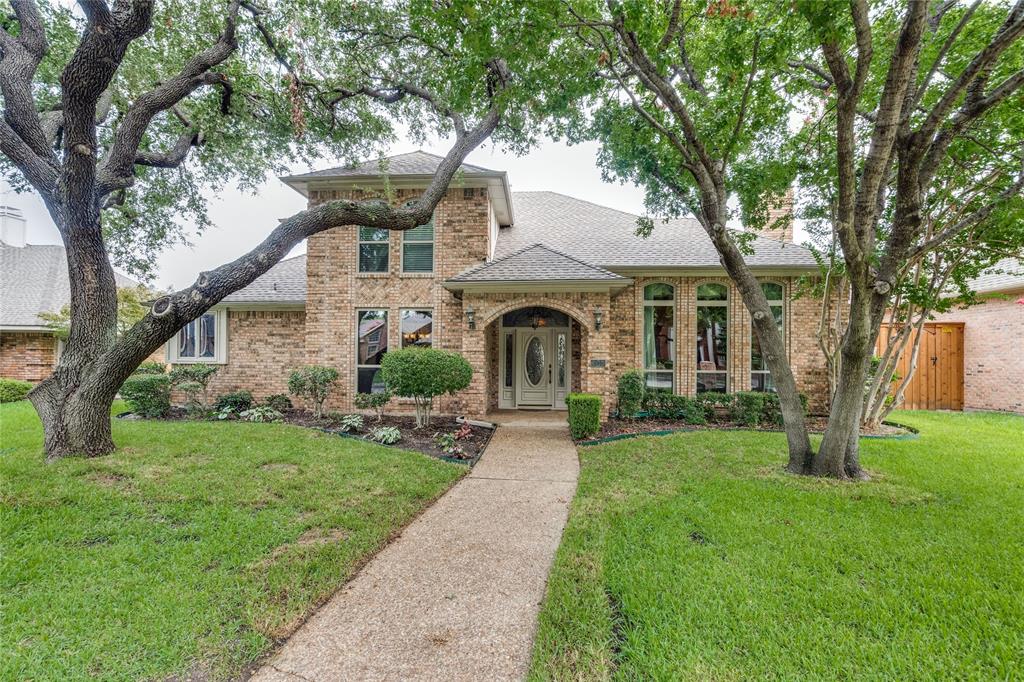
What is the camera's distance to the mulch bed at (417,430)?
7055mm

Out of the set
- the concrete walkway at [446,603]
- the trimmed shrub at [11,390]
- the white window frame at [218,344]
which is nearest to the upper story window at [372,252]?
the white window frame at [218,344]

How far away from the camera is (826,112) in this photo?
640cm

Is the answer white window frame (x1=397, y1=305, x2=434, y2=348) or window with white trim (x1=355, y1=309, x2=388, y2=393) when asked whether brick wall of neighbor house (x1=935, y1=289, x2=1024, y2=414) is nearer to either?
white window frame (x1=397, y1=305, x2=434, y2=348)

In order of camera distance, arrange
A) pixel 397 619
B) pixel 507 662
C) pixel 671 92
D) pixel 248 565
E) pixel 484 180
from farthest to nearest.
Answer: pixel 484 180 → pixel 671 92 → pixel 248 565 → pixel 397 619 → pixel 507 662

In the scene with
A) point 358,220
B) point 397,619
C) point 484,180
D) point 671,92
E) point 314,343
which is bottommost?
point 397,619

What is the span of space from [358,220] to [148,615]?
5.40 meters

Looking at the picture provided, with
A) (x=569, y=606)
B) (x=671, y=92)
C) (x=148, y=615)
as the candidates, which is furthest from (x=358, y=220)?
(x=569, y=606)

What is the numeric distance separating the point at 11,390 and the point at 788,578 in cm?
1969

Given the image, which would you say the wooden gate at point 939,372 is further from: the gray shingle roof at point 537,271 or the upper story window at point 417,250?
the upper story window at point 417,250

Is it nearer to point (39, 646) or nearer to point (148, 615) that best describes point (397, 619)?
point (148, 615)

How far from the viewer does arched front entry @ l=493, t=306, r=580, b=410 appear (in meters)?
11.6

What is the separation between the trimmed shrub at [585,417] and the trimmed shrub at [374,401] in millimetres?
4006

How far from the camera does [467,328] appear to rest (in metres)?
9.62

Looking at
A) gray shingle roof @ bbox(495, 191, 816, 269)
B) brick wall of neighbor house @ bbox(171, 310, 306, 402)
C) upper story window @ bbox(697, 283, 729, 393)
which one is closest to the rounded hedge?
brick wall of neighbor house @ bbox(171, 310, 306, 402)
